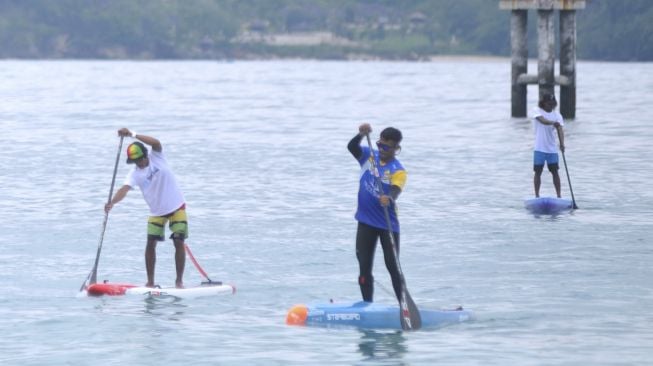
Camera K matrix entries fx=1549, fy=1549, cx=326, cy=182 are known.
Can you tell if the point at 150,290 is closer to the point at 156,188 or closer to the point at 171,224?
the point at 171,224

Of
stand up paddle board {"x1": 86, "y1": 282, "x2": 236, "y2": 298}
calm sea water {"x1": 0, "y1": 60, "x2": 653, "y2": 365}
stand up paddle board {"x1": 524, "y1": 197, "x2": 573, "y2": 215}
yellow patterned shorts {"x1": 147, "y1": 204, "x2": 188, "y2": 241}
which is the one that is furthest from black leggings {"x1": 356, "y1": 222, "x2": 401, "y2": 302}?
stand up paddle board {"x1": 524, "y1": 197, "x2": 573, "y2": 215}

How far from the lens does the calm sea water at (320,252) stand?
44.7 ft

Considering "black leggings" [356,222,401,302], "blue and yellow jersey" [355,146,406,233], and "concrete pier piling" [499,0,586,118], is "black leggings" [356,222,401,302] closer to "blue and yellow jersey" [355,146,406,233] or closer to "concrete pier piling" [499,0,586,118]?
"blue and yellow jersey" [355,146,406,233]

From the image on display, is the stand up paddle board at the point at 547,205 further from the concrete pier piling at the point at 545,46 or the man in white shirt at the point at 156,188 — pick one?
the concrete pier piling at the point at 545,46

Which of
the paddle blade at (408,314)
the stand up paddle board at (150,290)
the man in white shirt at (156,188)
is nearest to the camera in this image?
the paddle blade at (408,314)

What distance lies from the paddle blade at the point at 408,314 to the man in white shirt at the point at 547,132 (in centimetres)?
865

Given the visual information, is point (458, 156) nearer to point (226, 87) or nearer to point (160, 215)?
point (160, 215)

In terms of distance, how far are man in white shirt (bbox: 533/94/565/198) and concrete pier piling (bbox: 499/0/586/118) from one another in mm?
18146

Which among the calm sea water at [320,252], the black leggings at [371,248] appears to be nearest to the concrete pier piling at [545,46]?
the calm sea water at [320,252]

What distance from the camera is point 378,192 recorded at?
13438mm

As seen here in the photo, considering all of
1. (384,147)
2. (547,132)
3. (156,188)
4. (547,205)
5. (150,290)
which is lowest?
(547,205)

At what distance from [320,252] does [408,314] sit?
541 centimetres

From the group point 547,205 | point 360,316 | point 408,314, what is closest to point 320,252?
point 547,205

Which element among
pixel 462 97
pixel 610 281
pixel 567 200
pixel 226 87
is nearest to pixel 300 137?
pixel 567 200
